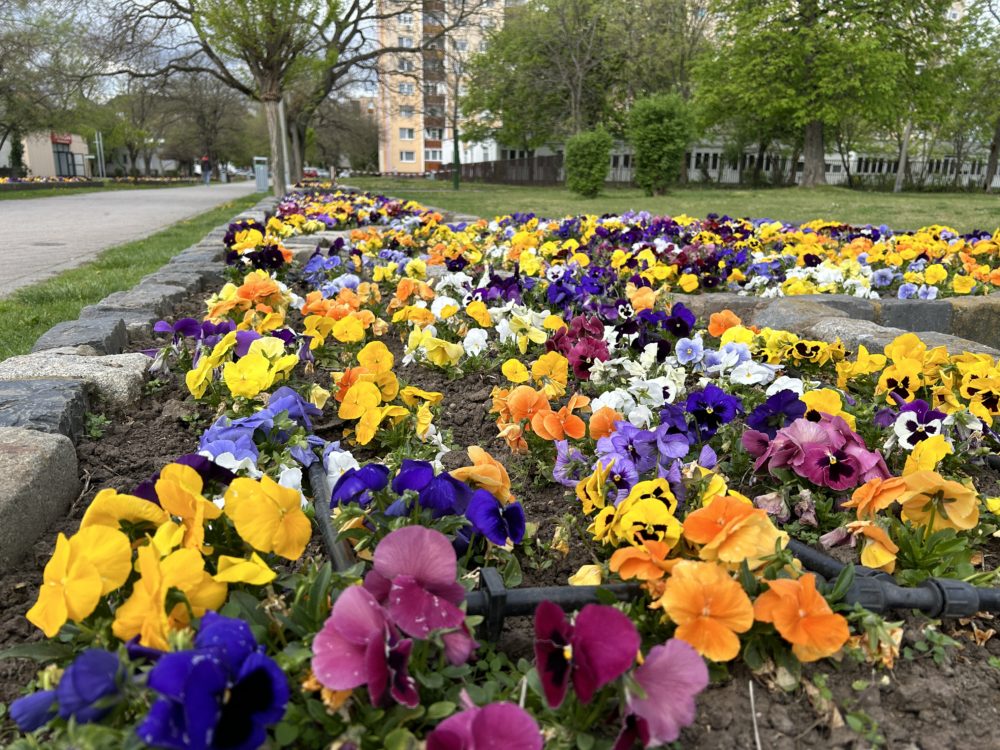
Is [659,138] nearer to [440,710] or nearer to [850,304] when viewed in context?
[850,304]

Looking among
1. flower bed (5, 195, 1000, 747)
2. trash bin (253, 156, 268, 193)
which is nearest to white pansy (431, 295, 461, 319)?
flower bed (5, 195, 1000, 747)

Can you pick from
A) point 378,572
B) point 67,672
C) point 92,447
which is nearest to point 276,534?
point 378,572

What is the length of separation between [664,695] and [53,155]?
2705 inches

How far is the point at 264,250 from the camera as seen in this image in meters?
4.75

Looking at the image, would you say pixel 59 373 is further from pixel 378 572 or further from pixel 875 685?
pixel 875 685

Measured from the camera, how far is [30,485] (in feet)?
5.66

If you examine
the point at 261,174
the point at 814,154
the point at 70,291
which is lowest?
the point at 70,291

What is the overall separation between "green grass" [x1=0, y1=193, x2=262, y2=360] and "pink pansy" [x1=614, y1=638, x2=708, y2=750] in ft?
11.8

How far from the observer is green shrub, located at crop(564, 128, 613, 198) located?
2198 cm

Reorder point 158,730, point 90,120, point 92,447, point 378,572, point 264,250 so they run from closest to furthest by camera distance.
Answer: point 158,730 → point 378,572 → point 92,447 → point 264,250 → point 90,120

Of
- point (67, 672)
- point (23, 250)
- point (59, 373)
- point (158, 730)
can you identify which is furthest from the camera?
point (23, 250)

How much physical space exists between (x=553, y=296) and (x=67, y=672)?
309 centimetres

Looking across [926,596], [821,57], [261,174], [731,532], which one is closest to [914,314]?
[926,596]

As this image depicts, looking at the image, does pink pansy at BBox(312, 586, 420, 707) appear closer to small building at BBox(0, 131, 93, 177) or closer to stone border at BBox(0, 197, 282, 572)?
stone border at BBox(0, 197, 282, 572)
